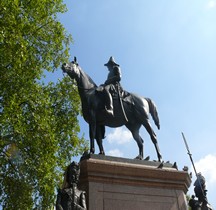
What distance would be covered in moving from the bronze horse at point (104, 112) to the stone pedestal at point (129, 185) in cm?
101

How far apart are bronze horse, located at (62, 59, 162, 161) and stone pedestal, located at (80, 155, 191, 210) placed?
1.01 m

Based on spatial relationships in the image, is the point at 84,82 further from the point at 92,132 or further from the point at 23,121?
the point at 23,121

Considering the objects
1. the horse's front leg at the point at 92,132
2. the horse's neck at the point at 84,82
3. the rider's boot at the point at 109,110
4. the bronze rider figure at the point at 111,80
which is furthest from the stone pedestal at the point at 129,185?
the horse's neck at the point at 84,82

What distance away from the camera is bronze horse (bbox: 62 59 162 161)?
977cm

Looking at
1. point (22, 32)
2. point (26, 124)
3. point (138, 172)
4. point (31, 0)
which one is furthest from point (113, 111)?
point (31, 0)

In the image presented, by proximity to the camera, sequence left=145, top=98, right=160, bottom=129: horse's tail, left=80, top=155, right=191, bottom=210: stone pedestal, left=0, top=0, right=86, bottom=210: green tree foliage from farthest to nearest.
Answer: left=0, top=0, right=86, bottom=210: green tree foliage, left=145, top=98, right=160, bottom=129: horse's tail, left=80, top=155, right=191, bottom=210: stone pedestal

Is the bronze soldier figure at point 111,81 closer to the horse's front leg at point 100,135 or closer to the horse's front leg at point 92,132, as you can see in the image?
the horse's front leg at point 92,132

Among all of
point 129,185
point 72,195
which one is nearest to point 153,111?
point 129,185

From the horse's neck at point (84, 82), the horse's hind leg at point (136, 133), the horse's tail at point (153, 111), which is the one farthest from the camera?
the horse's tail at point (153, 111)

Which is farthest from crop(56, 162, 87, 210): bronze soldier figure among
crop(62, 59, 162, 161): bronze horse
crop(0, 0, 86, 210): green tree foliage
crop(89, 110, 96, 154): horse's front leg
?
A: crop(0, 0, 86, 210): green tree foliage

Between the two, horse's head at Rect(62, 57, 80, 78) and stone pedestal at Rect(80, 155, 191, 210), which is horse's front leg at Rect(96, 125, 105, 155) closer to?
stone pedestal at Rect(80, 155, 191, 210)

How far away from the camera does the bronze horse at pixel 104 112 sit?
32.0 feet

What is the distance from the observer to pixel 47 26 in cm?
1758

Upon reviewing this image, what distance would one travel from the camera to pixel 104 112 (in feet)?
31.7
